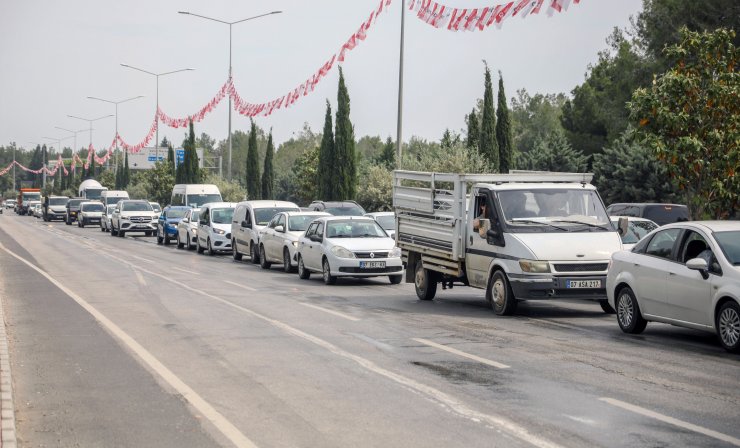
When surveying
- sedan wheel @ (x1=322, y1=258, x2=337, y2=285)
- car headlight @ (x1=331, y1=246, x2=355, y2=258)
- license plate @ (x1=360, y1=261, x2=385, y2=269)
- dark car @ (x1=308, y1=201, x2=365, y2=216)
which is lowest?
sedan wheel @ (x1=322, y1=258, x2=337, y2=285)

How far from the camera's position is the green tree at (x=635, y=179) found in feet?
148

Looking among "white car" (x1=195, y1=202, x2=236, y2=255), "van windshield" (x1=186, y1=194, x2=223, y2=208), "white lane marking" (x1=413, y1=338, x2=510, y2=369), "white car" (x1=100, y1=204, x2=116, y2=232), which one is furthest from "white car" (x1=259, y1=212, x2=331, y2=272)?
"white car" (x1=100, y1=204, x2=116, y2=232)

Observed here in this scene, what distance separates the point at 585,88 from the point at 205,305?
54.1 meters

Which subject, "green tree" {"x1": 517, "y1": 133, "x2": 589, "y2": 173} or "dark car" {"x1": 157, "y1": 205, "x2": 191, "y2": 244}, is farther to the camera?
"green tree" {"x1": 517, "y1": 133, "x2": 589, "y2": 173}

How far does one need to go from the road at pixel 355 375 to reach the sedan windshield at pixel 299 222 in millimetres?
9621

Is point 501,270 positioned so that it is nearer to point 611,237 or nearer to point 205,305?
point 611,237

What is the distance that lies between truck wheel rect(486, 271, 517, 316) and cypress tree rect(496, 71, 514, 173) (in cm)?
3519

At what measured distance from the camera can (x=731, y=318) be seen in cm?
1214

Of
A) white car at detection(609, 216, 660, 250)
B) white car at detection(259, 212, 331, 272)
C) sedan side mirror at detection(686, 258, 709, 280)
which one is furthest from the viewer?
white car at detection(259, 212, 331, 272)

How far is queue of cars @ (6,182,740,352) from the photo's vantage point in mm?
12586

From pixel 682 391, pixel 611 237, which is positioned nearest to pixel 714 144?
pixel 611 237

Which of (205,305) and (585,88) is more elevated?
(585,88)

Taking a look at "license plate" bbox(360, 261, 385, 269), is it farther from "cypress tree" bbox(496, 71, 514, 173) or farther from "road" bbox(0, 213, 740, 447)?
"cypress tree" bbox(496, 71, 514, 173)

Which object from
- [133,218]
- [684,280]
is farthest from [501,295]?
[133,218]
